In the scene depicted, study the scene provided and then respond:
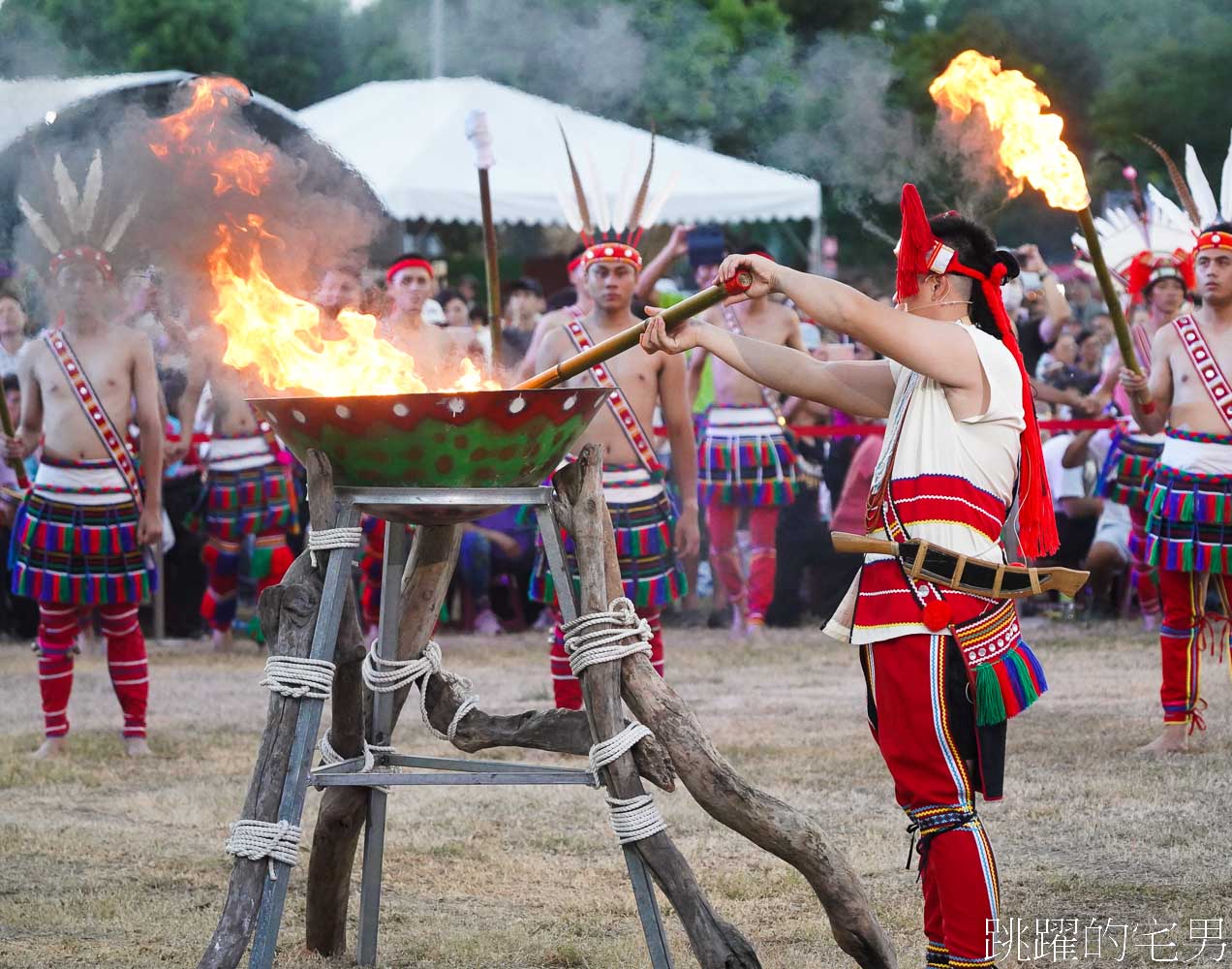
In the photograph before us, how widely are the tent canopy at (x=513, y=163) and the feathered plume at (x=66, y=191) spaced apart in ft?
23.3

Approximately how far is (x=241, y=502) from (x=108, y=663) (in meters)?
2.49

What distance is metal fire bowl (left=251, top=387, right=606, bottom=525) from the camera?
3443mm

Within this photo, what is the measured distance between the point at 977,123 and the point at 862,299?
4.28 metres

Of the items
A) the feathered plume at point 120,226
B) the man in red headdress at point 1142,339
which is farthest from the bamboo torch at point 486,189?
the man in red headdress at point 1142,339

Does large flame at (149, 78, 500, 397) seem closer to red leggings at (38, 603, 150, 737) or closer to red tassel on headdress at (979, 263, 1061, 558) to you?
red tassel on headdress at (979, 263, 1061, 558)

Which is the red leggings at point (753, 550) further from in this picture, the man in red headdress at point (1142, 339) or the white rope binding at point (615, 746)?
the white rope binding at point (615, 746)

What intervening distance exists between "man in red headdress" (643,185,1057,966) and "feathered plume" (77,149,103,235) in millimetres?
3460

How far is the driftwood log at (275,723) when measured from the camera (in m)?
3.41

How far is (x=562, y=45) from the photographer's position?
15125mm

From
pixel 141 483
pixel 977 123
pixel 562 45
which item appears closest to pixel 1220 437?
pixel 977 123

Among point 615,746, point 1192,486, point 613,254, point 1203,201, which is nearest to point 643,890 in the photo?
point 615,746

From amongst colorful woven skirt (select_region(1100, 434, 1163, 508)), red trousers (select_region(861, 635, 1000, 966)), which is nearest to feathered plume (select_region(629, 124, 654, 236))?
colorful woven skirt (select_region(1100, 434, 1163, 508))

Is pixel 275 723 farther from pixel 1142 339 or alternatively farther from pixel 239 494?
pixel 1142 339

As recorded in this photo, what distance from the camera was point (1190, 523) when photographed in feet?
20.1
